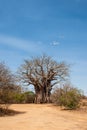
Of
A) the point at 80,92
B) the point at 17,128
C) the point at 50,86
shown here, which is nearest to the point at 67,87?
the point at 80,92

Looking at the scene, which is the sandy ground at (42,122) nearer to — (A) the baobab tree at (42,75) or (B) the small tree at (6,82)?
(B) the small tree at (6,82)

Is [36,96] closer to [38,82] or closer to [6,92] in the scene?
[38,82]

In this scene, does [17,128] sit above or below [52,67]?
below

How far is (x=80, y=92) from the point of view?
28578mm

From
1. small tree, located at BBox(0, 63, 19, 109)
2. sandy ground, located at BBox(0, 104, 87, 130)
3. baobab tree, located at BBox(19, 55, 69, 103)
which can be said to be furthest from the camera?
baobab tree, located at BBox(19, 55, 69, 103)

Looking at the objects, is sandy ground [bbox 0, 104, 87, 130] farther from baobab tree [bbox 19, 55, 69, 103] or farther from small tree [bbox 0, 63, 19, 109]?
baobab tree [bbox 19, 55, 69, 103]

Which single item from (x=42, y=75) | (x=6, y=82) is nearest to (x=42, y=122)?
(x=6, y=82)

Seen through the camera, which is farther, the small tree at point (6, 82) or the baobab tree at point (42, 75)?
the baobab tree at point (42, 75)

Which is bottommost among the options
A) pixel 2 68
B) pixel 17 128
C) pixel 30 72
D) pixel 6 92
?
pixel 17 128

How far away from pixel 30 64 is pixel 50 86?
18.0 ft

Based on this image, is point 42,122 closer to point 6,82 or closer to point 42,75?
point 6,82

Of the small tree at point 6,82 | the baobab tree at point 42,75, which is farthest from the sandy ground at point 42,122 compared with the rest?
the baobab tree at point 42,75

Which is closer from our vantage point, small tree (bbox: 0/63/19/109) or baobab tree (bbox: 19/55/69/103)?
small tree (bbox: 0/63/19/109)

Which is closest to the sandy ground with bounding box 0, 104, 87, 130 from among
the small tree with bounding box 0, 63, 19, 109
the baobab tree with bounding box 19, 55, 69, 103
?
the small tree with bounding box 0, 63, 19, 109
